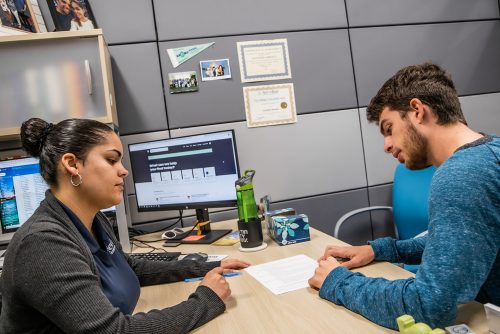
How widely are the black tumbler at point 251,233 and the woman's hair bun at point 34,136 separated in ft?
2.38

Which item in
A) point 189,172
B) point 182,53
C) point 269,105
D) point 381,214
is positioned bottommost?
point 381,214

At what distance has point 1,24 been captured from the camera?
1.63 meters

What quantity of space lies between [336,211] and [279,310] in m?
1.34

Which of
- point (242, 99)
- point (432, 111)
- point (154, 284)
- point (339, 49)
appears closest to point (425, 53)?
point (339, 49)

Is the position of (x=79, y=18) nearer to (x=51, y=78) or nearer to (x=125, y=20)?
(x=125, y=20)

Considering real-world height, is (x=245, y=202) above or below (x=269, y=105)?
below

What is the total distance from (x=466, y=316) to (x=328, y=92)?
5.13 ft

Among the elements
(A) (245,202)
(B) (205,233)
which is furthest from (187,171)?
(A) (245,202)

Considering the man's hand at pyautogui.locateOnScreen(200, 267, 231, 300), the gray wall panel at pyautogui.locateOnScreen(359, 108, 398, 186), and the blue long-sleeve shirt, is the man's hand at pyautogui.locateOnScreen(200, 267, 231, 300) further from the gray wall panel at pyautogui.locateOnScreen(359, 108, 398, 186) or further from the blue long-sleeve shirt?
the gray wall panel at pyautogui.locateOnScreen(359, 108, 398, 186)

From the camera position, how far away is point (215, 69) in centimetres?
202

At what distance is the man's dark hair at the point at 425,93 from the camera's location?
873mm

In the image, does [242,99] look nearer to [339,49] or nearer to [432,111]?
[339,49]

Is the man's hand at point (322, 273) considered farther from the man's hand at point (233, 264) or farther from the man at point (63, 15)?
the man at point (63, 15)

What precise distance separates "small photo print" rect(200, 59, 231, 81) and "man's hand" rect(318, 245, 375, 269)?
47.7 inches
